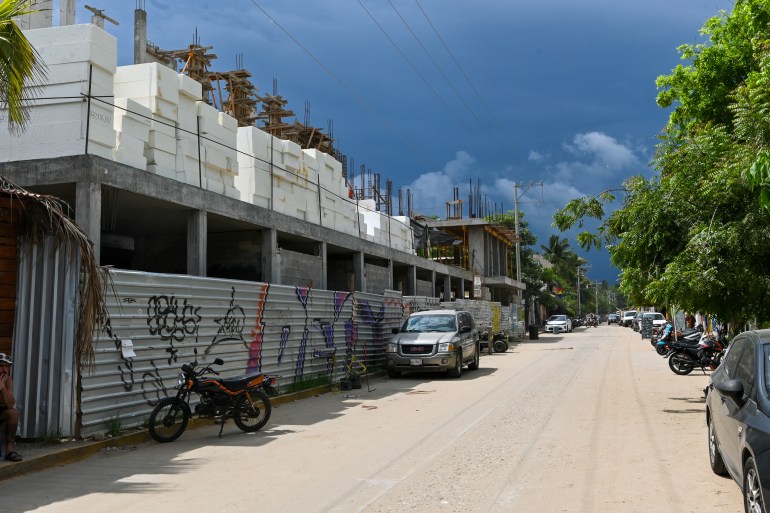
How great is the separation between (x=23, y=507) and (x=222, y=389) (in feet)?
13.1

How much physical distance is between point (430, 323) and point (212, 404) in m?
11.0

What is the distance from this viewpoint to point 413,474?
7.34 metres

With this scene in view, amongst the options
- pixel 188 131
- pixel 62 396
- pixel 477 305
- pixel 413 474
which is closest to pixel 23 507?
pixel 62 396

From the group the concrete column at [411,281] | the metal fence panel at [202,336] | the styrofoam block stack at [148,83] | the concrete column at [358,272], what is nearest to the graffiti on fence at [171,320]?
the metal fence panel at [202,336]

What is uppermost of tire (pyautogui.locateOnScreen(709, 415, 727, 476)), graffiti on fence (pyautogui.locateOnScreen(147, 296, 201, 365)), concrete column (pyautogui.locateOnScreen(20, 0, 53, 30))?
concrete column (pyautogui.locateOnScreen(20, 0, 53, 30))

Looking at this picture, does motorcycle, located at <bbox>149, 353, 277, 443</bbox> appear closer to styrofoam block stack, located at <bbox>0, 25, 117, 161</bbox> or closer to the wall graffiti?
the wall graffiti

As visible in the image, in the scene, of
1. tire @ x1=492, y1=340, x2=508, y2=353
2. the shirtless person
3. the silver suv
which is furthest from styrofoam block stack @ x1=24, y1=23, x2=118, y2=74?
tire @ x1=492, y1=340, x2=508, y2=353

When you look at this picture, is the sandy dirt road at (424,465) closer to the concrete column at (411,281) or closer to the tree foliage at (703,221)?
the tree foliage at (703,221)

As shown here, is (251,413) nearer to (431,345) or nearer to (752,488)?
(752,488)

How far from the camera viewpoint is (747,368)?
5875 millimetres

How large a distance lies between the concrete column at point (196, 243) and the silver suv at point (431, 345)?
→ 6.58 meters

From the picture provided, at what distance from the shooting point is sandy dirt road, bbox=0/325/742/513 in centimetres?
628

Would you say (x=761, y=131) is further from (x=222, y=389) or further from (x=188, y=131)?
(x=188, y=131)

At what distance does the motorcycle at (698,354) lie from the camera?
691 inches
